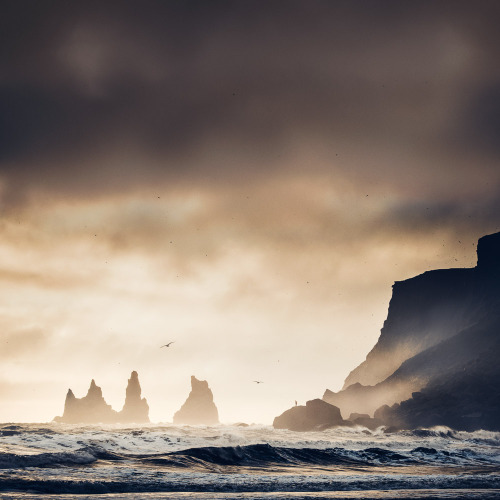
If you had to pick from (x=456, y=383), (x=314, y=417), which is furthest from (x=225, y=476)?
(x=456, y=383)

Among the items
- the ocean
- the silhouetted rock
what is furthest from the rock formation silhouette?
the ocean

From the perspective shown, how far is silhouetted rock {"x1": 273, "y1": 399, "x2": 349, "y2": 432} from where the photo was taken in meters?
139

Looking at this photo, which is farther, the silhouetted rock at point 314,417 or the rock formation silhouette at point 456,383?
the rock formation silhouette at point 456,383

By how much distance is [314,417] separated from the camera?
144m

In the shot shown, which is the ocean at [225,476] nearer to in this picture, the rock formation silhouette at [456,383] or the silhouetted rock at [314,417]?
the silhouetted rock at [314,417]

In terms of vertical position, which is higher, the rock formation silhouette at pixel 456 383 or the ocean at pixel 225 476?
the rock formation silhouette at pixel 456 383

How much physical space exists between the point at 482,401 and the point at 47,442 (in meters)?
132

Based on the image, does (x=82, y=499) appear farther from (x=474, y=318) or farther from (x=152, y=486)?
(x=474, y=318)

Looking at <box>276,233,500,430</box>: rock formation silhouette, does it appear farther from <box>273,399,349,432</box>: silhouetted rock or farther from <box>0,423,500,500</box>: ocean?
<box>0,423,500,500</box>: ocean

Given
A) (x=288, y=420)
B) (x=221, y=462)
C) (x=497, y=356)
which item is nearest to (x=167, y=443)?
(x=221, y=462)

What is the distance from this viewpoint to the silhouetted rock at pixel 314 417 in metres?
139

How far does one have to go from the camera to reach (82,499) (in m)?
24.0

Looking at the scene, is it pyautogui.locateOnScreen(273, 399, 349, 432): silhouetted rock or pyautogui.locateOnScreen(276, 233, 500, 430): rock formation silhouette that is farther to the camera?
pyautogui.locateOnScreen(276, 233, 500, 430): rock formation silhouette

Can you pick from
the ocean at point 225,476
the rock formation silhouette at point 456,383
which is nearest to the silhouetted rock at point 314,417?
the rock formation silhouette at point 456,383
